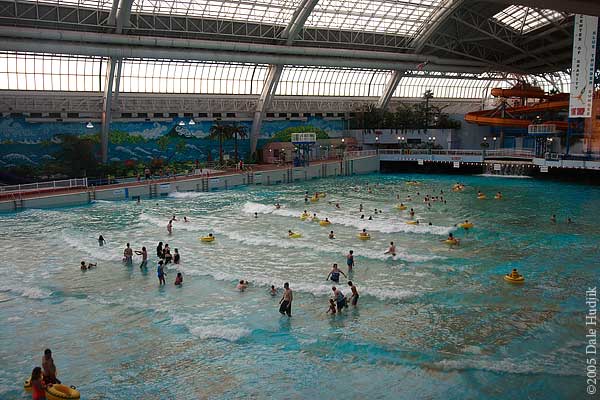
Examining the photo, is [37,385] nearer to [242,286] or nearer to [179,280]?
[242,286]

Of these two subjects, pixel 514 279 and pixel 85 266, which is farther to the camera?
pixel 85 266

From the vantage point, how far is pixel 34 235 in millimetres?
36219

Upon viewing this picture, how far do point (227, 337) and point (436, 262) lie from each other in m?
Answer: 13.6

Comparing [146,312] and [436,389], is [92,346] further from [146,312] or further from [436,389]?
[436,389]

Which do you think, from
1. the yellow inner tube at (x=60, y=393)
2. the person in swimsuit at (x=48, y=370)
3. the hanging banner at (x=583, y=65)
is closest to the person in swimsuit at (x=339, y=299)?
the yellow inner tube at (x=60, y=393)

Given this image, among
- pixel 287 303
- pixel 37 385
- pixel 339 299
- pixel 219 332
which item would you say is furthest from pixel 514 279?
pixel 37 385

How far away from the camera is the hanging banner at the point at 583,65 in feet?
155

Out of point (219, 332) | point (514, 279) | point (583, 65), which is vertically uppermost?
point (583, 65)

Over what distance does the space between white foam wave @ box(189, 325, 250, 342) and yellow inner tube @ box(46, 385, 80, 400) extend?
203 inches

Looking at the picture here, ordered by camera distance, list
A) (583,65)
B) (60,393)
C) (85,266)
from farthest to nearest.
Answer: (583,65), (85,266), (60,393)

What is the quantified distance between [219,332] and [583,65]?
43009mm

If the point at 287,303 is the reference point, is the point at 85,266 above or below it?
below

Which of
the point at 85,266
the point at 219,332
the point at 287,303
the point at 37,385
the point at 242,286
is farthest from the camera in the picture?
the point at 85,266

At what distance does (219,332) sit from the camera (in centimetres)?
1970
